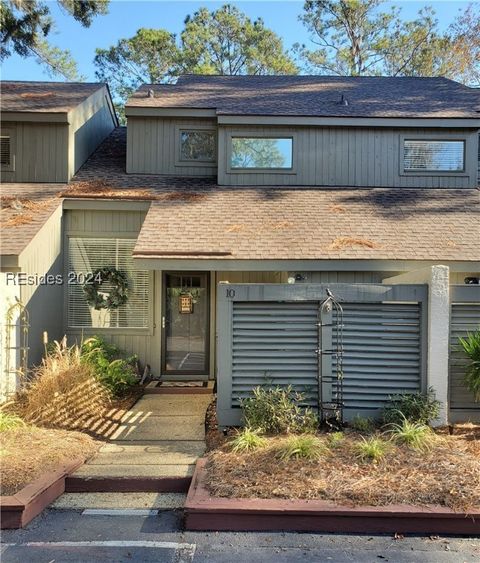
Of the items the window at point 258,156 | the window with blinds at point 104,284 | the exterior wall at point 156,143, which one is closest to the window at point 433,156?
the window at point 258,156

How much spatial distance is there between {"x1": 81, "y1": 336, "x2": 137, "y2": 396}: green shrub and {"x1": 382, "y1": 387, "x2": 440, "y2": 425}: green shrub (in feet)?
14.2

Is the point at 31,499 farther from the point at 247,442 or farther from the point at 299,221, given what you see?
the point at 299,221

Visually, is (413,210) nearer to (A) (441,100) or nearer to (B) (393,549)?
(A) (441,100)

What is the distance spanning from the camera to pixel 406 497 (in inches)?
163

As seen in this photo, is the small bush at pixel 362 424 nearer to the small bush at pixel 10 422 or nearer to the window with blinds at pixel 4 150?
the small bush at pixel 10 422

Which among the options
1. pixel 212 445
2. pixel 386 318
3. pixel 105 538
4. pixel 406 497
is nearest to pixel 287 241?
pixel 386 318

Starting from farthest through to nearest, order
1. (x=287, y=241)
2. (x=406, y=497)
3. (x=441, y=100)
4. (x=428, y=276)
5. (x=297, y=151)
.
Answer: (x=441, y=100) → (x=297, y=151) → (x=287, y=241) → (x=428, y=276) → (x=406, y=497)

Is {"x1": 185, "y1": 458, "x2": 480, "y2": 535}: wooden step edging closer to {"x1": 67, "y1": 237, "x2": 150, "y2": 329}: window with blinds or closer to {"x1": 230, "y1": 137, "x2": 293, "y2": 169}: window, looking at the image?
{"x1": 67, "y1": 237, "x2": 150, "y2": 329}: window with blinds

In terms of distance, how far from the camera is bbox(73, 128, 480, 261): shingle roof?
820cm

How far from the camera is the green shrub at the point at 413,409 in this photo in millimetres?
5773

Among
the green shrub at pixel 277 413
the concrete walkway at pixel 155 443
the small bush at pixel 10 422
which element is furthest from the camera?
the small bush at pixel 10 422

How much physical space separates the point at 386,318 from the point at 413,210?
4.36 metres

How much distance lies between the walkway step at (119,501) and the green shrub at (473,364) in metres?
3.64

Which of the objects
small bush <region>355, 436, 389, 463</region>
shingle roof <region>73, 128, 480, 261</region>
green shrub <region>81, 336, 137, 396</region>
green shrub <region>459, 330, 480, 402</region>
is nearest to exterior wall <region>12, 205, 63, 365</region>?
green shrub <region>81, 336, 137, 396</region>
